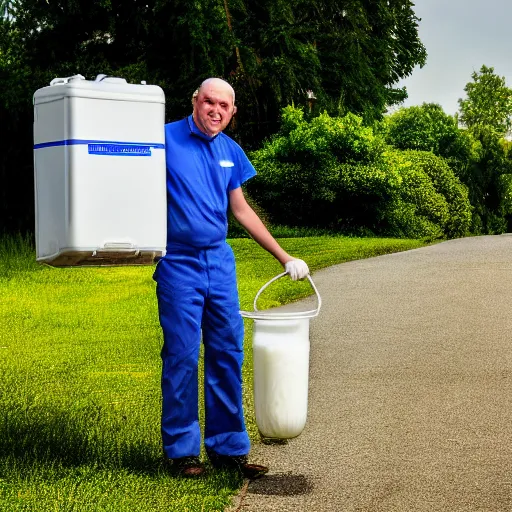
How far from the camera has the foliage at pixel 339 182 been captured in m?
25.5

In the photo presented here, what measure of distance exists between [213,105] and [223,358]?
116cm

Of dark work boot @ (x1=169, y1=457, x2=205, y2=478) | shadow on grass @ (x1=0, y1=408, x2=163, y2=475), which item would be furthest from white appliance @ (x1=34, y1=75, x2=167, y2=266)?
shadow on grass @ (x1=0, y1=408, x2=163, y2=475)

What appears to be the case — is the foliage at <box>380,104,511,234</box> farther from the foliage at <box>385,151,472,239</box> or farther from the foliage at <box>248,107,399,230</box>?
the foliage at <box>248,107,399,230</box>

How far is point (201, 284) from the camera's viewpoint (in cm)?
493

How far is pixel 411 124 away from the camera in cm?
3794

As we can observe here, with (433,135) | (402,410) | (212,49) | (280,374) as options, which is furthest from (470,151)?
(280,374)

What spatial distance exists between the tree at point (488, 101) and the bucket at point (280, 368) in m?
59.8

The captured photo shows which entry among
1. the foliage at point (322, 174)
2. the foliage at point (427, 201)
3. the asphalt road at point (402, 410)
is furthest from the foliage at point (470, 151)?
the asphalt road at point (402, 410)

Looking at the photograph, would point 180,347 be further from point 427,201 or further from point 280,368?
point 427,201

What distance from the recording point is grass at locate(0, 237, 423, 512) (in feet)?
16.2

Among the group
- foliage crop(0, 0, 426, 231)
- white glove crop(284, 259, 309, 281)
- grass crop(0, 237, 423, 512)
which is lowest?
grass crop(0, 237, 423, 512)

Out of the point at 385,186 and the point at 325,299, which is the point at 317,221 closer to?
the point at 385,186

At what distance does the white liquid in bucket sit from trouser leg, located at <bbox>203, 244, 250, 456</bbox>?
0.48 ft

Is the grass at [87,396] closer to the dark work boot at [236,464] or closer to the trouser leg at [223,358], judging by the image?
the dark work boot at [236,464]
